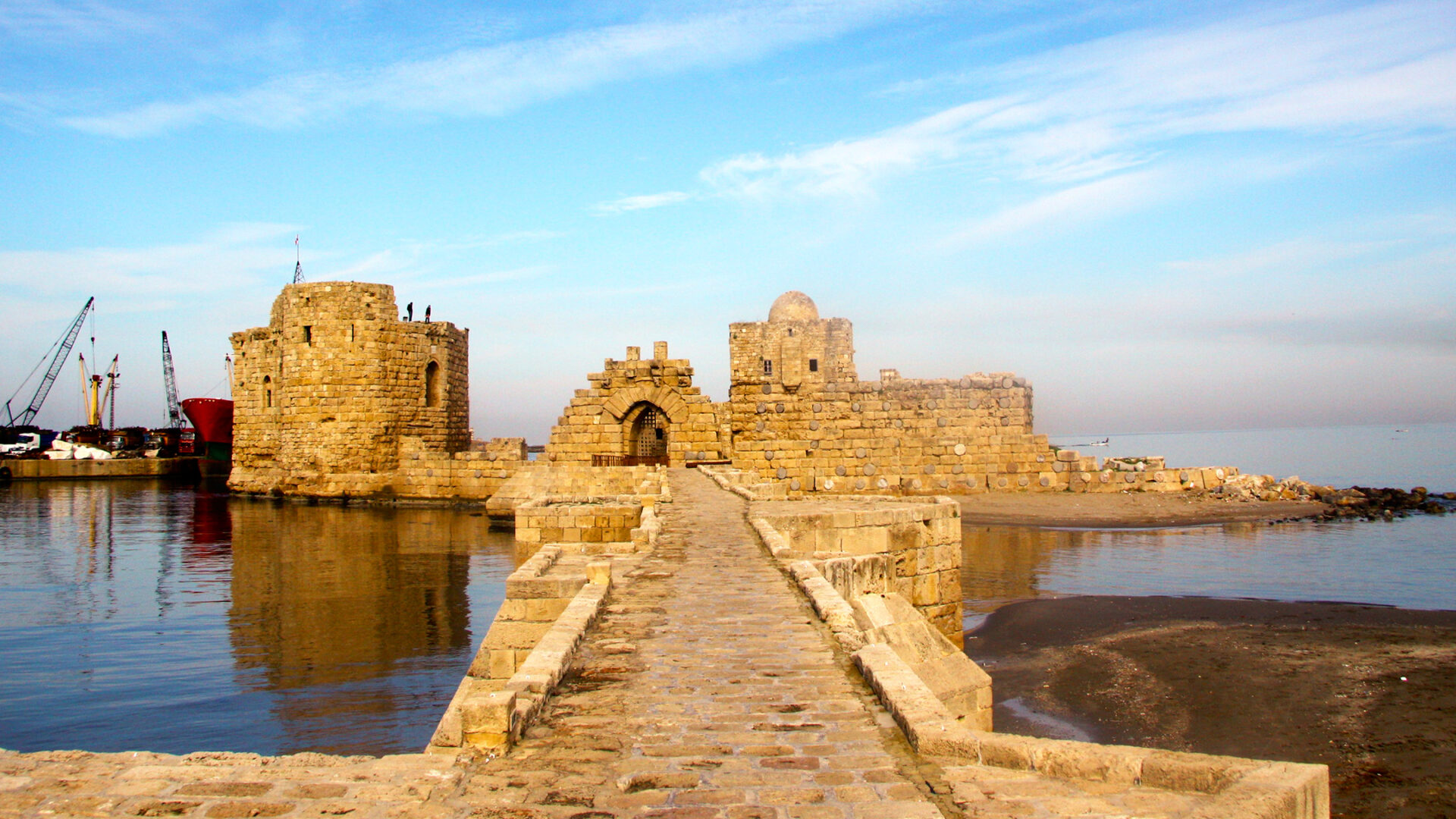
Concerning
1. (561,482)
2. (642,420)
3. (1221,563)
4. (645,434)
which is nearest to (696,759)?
(1221,563)

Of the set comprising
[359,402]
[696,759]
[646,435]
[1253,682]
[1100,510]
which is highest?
[359,402]

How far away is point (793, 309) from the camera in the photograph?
32125 mm

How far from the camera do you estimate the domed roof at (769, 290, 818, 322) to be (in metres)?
31.8

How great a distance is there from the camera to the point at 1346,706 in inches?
300

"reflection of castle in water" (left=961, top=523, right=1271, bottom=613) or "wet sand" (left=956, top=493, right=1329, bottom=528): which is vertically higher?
"wet sand" (left=956, top=493, right=1329, bottom=528)

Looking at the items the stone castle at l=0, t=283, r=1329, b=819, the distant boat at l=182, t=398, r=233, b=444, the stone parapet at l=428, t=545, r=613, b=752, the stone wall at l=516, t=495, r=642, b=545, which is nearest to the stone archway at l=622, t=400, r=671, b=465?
the stone castle at l=0, t=283, r=1329, b=819

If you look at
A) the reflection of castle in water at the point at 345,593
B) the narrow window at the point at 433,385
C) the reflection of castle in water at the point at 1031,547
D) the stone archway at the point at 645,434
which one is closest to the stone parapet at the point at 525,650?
the reflection of castle in water at the point at 345,593

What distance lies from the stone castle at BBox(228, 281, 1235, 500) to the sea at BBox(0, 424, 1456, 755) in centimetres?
188

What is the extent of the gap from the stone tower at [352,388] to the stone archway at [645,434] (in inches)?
239

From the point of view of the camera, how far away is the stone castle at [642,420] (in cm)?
A: 1748

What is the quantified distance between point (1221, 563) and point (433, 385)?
21755mm

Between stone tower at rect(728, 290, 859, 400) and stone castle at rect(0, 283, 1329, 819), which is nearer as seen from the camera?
stone castle at rect(0, 283, 1329, 819)

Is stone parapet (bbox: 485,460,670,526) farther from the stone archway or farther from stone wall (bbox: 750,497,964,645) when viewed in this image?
stone wall (bbox: 750,497,964,645)

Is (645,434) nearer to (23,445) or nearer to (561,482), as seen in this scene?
(561,482)
